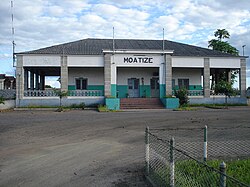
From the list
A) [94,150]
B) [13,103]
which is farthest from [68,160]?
[13,103]

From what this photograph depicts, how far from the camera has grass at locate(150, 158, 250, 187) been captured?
4.42m

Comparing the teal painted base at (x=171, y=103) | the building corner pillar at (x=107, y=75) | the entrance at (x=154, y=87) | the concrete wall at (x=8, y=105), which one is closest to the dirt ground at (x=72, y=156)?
the concrete wall at (x=8, y=105)

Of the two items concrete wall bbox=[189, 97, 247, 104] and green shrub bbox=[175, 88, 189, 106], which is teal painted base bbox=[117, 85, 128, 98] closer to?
green shrub bbox=[175, 88, 189, 106]

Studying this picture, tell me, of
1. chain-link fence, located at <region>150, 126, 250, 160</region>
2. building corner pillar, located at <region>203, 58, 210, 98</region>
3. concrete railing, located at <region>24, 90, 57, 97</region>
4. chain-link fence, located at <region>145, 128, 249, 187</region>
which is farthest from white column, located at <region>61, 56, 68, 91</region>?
chain-link fence, located at <region>145, 128, 249, 187</region>

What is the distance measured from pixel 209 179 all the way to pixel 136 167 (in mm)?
3053

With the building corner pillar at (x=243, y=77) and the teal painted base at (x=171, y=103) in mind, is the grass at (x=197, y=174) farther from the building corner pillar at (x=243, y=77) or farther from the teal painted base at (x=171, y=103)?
the building corner pillar at (x=243, y=77)

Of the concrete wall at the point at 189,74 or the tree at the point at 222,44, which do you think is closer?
the concrete wall at the point at 189,74

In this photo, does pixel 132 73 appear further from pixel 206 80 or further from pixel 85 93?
pixel 206 80

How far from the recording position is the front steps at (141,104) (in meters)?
28.0

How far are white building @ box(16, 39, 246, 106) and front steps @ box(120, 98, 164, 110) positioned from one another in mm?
1167

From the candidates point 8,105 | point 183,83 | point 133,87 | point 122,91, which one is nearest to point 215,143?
point 8,105

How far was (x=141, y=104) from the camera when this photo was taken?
28.6 metres

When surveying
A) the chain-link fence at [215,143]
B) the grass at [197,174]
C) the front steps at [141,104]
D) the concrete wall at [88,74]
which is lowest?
the chain-link fence at [215,143]

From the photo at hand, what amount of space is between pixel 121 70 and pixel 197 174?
28442mm
